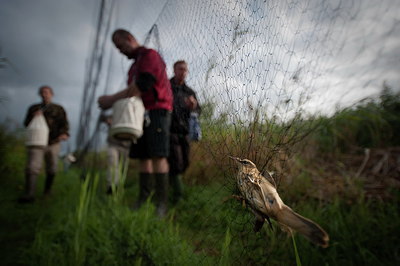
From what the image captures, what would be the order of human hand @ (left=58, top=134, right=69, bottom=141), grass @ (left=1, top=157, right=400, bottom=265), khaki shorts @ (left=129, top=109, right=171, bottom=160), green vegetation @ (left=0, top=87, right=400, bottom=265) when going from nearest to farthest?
green vegetation @ (left=0, top=87, right=400, bottom=265) < grass @ (left=1, top=157, right=400, bottom=265) < khaki shorts @ (left=129, top=109, right=171, bottom=160) < human hand @ (left=58, top=134, right=69, bottom=141)

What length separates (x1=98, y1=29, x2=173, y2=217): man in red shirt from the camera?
6.57 feet

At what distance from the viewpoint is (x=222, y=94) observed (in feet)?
2.39

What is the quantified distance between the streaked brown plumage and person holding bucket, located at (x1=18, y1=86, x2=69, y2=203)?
396 cm

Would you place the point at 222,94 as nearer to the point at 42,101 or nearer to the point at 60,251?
the point at 60,251

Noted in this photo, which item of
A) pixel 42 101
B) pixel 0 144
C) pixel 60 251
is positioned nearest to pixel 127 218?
pixel 60 251

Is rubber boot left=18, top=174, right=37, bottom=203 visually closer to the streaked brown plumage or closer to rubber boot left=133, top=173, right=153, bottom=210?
rubber boot left=133, top=173, right=153, bottom=210

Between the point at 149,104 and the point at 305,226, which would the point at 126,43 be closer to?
the point at 149,104

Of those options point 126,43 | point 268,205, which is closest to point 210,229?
point 268,205

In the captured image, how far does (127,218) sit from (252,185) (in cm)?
181

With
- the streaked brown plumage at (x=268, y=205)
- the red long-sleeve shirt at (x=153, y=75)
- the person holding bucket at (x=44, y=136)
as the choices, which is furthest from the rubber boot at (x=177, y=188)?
the streaked brown plumage at (x=268, y=205)

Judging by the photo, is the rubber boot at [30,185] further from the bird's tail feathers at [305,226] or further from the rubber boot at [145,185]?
the bird's tail feathers at [305,226]

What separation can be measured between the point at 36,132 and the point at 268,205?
163 inches

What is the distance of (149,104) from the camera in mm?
2496

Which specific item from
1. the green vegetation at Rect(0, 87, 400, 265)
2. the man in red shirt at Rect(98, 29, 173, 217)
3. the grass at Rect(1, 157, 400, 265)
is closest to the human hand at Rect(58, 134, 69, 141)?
the green vegetation at Rect(0, 87, 400, 265)
